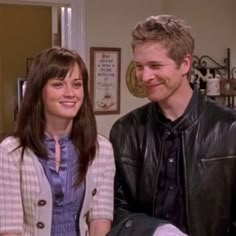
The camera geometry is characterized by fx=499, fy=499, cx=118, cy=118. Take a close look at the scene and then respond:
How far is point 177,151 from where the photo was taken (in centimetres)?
150

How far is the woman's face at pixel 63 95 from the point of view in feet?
4.91

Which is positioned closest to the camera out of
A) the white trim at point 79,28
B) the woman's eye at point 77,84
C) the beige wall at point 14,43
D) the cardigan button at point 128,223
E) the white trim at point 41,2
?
the cardigan button at point 128,223

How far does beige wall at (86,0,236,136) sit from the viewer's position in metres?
3.09

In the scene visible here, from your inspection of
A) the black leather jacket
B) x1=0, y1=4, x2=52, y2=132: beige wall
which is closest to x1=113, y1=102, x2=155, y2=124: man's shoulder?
the black leather jacket

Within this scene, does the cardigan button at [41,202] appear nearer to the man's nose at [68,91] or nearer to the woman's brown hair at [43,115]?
A: the woman's brown hair at [43,115]

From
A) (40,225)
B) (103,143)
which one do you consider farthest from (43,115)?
(40,225)

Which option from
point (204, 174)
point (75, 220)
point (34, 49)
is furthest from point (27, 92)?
point (34, 49)

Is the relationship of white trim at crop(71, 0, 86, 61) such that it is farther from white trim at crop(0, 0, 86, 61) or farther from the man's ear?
the man's ear

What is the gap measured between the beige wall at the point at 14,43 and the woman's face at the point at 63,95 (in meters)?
3.57

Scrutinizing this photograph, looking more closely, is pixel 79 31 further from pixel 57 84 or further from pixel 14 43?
pixel 14 43

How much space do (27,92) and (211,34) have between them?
2.23m

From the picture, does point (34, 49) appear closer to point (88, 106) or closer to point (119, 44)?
point (119, 44)

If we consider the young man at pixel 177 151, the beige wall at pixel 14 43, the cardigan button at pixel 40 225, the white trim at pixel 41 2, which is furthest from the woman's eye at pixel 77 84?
the beige wall at pixel 14 43

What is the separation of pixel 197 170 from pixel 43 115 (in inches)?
19.7
